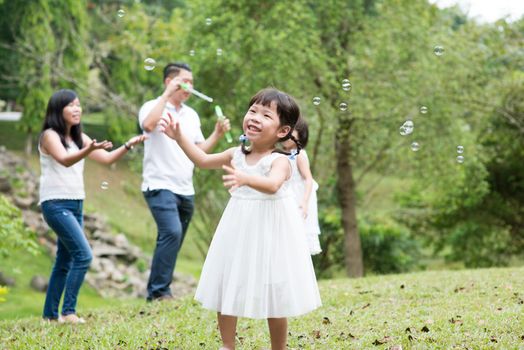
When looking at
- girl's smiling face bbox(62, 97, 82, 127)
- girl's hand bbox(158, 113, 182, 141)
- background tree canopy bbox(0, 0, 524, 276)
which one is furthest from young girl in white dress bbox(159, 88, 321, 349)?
background tree canopy bbox(0, 0, 524, 276)

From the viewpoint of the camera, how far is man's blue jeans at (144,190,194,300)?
21.1 ft

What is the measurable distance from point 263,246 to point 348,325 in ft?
5.62

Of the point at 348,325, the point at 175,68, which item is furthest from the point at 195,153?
the point at 175,68

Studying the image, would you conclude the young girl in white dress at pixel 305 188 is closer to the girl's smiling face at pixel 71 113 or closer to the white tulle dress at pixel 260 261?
the girl's smiling face at pixel 71 113

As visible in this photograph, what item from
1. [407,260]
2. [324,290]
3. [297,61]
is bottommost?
[407,260]

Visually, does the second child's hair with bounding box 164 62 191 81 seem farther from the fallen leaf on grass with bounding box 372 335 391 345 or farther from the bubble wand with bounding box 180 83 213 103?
the fallen leaf on grass with bounding box 372 335 391 345

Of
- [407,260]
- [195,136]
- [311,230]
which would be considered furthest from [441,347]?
Result: [407,260]

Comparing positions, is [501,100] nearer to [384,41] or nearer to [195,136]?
[384,41]

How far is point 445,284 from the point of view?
761cm

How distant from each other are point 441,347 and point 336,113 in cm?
994

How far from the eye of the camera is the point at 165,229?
6.46 meters

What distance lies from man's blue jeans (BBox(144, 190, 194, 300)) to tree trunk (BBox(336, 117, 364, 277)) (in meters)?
9.02

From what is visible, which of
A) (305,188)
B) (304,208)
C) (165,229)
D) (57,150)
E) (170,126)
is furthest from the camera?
(305,188)

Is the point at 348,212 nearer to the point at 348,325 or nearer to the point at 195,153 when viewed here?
the point at 348,325
